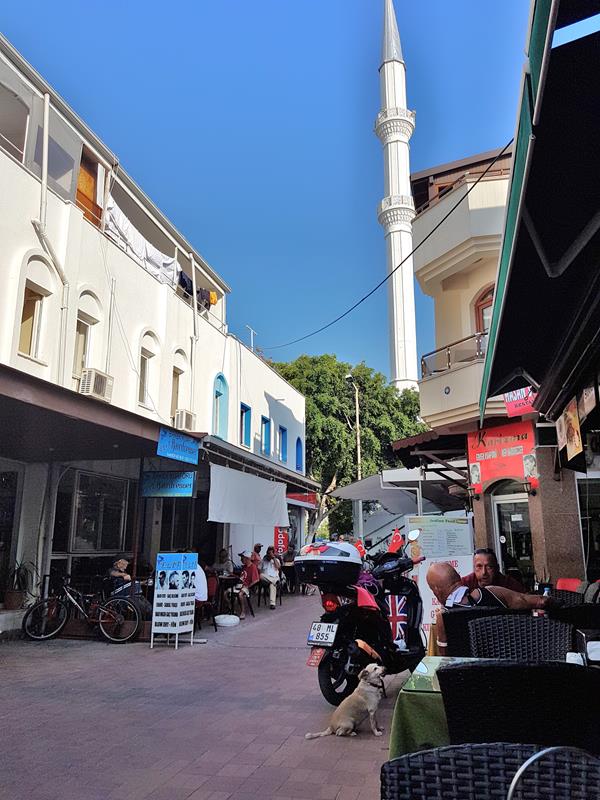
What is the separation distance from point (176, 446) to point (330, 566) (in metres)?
5.05

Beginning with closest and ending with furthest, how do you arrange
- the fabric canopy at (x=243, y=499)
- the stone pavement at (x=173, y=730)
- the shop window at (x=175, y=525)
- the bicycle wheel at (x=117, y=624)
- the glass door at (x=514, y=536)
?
1. the stone pavement at (x=173, y=730)
2. the bicycle wheel at (x=117, y=624)
3. the glass door at (x=514, y=536)
4. the fabric canopy at (x=243, y=499)
5. the shop window at (x=175, y=525)

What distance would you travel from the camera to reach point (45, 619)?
33.3ft

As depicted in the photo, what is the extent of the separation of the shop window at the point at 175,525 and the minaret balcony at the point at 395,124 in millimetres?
56110

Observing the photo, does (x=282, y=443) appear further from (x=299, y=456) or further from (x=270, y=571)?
(x=270, y=571)

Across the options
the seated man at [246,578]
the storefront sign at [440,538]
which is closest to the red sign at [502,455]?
the storefront sign at [440,538]

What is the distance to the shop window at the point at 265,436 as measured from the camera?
70.1ft

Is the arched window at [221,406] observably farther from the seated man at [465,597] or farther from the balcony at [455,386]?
the seated man at [465,597]

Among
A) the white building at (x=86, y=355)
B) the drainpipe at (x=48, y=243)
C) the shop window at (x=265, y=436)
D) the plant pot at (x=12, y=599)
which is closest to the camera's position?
the white building at (x=86, y=355)

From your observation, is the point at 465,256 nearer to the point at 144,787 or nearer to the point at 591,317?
the point at 591,317

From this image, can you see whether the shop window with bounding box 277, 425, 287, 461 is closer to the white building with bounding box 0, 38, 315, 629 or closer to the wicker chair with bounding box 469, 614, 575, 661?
the white building with bounding box 0, 38, 315, 629

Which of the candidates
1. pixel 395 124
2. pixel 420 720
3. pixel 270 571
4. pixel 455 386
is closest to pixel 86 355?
pixel 270 571

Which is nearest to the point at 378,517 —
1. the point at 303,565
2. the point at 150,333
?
the point at 150,333

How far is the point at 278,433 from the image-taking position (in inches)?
920

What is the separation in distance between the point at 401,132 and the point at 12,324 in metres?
61.0
